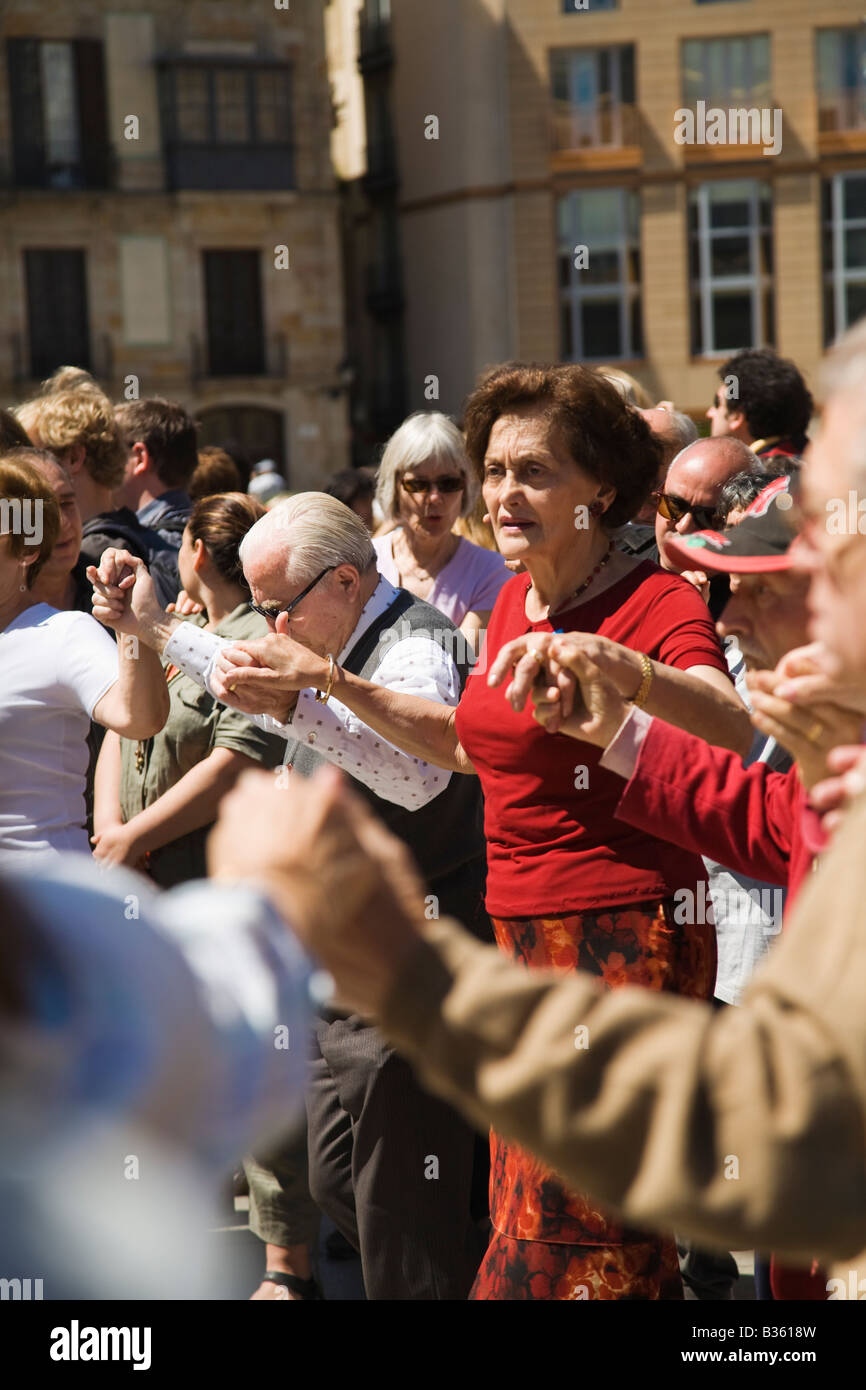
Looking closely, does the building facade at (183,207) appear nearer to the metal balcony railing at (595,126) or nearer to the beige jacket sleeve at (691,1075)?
the metal balcony railing at (595,126)

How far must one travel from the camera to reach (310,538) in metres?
3.30

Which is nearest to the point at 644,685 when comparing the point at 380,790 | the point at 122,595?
the point at 380,790

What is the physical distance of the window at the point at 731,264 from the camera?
30.6m

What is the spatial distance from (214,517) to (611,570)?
1784 millimetres

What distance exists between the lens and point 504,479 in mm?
3064

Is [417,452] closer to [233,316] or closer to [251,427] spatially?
[251,427]

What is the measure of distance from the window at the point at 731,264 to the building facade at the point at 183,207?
7119mm

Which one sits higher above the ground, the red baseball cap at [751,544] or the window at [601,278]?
the window at [601,278]

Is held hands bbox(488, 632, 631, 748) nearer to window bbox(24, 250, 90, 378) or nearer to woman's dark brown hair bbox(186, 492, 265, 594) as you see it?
woman's dark brown hair bbox(186, 492, 265, 594)

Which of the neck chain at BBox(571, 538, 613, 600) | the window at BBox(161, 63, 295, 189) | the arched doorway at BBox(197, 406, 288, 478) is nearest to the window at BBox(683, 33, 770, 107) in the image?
the window at BBox(161, 63, 295, 189)

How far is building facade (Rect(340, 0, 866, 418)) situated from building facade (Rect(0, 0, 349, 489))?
3295 mm

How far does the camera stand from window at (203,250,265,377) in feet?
104

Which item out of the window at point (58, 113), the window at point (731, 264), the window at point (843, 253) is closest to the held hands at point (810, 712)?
the window at point (731, 264)

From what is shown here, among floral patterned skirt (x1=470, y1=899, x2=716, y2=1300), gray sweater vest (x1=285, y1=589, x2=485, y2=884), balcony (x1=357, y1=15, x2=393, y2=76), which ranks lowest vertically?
floral patterned skirt (x1=470, y1=899, x2=716, y2=1300)
